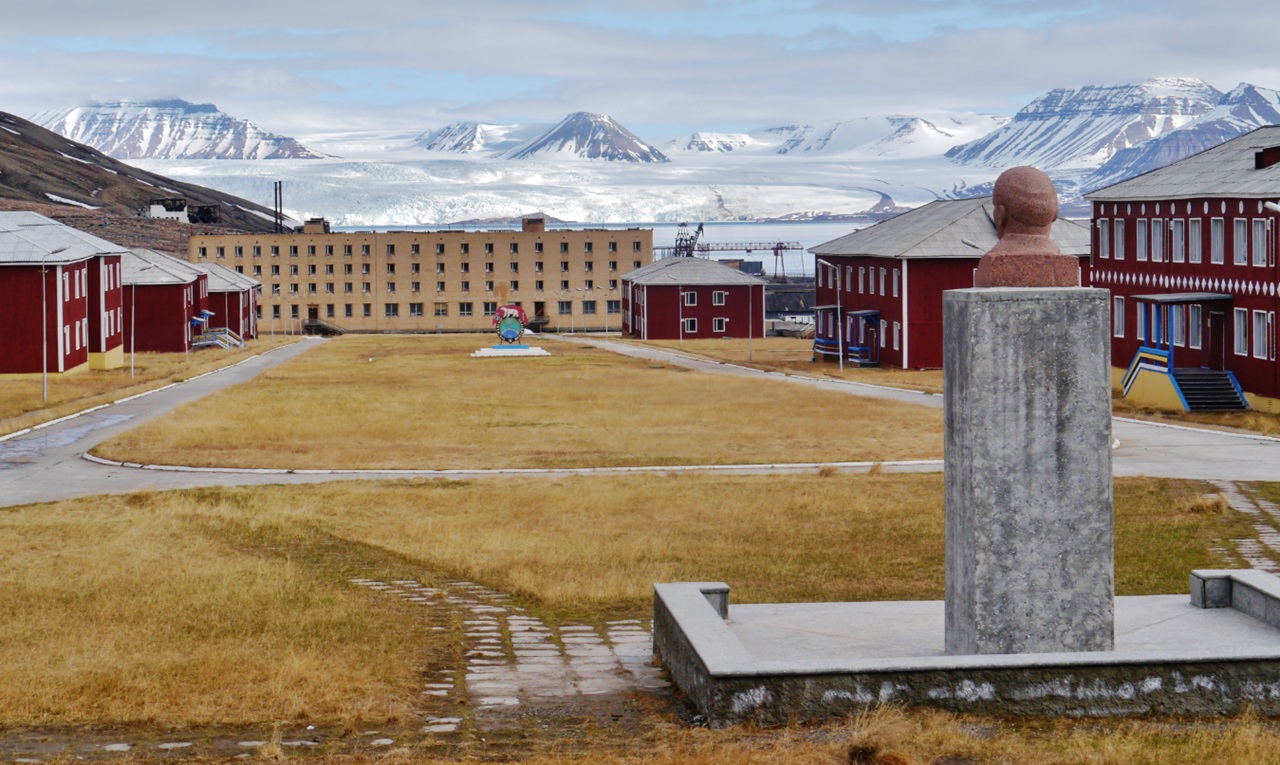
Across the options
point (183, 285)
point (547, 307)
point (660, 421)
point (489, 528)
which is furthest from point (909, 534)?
→ point (547, 307)

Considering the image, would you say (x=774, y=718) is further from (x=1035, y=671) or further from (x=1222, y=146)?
(x=1222, y=146)

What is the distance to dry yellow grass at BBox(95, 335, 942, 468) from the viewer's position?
3897cm

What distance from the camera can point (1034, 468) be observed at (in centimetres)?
1323

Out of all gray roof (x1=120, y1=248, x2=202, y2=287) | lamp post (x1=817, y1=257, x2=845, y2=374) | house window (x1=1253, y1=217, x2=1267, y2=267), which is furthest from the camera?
gray roof (x1=120, y1=248, x2=202, y2=287)

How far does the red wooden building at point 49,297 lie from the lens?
6675 cm

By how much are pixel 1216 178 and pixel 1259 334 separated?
702 centimetres

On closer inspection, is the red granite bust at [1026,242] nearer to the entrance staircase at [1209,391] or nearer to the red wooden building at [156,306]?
the entrance staircase at [1209,391]

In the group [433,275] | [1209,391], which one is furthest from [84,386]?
[433,275]

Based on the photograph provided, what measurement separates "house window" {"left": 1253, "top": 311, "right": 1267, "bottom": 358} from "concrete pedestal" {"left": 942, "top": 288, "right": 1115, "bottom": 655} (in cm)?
3904

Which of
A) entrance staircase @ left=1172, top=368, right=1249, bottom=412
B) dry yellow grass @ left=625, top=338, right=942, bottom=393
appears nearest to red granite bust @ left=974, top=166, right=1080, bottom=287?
entrance staircase @ left=1172, top=368, right=1249, bottom=412

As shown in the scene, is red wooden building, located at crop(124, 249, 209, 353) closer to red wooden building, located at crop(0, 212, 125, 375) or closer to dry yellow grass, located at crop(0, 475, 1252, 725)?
red wooden building, located at crop(0, 212, 125, 375)

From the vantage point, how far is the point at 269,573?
2023 centimetres

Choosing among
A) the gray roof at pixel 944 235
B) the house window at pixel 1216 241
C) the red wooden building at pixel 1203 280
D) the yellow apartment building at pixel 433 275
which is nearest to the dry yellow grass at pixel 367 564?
the red wooden building at pixel 1203 280

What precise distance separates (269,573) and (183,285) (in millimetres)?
84489
